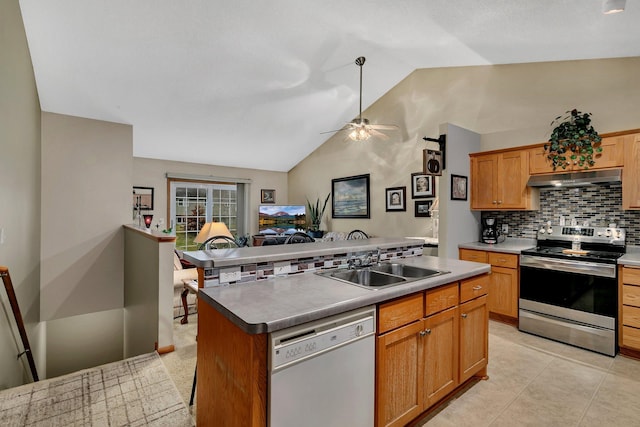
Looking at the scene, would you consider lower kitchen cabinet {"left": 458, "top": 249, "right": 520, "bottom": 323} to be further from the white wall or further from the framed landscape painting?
the framed landscape painting

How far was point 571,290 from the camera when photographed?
121 inches

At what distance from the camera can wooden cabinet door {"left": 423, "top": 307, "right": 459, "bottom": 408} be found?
1.85 meters

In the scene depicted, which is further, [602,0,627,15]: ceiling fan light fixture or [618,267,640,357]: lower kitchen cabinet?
[618,267,640,357]: lower kitchen cabinet

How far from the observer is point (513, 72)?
4070 millimetres

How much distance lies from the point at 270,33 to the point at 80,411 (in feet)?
12.7

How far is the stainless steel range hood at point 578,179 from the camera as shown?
3051 millimetres

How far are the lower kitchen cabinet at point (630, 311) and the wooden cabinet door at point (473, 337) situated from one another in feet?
5.14

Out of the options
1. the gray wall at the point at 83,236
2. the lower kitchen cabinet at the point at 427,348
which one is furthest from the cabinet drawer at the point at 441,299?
the gray wall at the point at 83,236

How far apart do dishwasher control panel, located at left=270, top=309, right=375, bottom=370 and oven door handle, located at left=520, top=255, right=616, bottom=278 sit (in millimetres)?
2710

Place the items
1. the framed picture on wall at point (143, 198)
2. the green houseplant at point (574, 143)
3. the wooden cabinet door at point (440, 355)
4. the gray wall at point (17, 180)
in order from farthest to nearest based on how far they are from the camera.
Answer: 1. the framed picture on wall at point (143, 198)
2. the green houseplant at point (574, 143)
3. the gray wall at point (17, 180)
4. the wooden cabinet door at point (440, 355)

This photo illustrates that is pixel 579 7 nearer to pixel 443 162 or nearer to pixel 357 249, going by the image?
pixel 443 162

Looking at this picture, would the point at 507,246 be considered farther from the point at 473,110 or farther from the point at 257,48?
the point at 257,48

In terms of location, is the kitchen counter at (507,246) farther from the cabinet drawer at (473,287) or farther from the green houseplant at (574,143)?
the cabinet drawer at (473,287)

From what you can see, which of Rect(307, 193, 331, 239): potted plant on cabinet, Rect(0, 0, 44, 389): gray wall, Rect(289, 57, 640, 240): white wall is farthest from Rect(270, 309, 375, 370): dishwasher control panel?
Rect(307, 193, 331, 239): potted plant on cabinet
